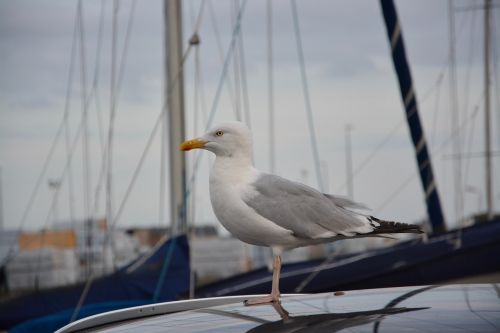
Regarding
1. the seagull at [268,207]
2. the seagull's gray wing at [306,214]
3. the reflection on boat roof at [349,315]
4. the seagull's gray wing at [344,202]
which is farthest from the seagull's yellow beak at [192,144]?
the reflection on boat roof at [349,315]

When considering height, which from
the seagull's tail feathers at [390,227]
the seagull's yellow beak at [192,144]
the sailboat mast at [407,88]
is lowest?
the seagull's tail feathers at [390,227]

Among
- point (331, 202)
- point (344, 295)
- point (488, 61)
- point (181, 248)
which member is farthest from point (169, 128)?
point (488, 61)

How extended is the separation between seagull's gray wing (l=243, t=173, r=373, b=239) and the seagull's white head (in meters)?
0.17

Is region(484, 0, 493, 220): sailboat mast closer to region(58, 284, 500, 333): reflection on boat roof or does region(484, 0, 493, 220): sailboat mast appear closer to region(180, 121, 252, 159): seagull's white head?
region(180, 121, 252, 159): seagull's white head

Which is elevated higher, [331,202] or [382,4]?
[382,4]

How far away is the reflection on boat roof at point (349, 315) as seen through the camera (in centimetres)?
290

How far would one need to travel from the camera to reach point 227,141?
5.15 meters

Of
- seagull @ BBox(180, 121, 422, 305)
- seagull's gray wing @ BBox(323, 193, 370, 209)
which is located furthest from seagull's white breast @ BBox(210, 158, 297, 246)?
seagull's gray wing @ BBox(323, 193, 370, 209)

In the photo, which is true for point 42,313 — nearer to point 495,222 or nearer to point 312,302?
point 495,222

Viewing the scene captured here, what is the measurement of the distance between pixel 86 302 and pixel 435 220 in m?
4.54

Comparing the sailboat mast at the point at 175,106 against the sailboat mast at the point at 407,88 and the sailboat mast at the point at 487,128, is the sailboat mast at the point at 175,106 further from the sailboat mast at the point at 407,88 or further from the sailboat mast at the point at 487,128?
the sailboat mast at the point at 487,128

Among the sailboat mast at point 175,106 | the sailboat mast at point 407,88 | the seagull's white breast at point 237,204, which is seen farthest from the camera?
the sailboat mast at point 175,106

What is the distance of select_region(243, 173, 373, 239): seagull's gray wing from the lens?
5219 millimetres

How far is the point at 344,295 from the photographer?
3.67 m
